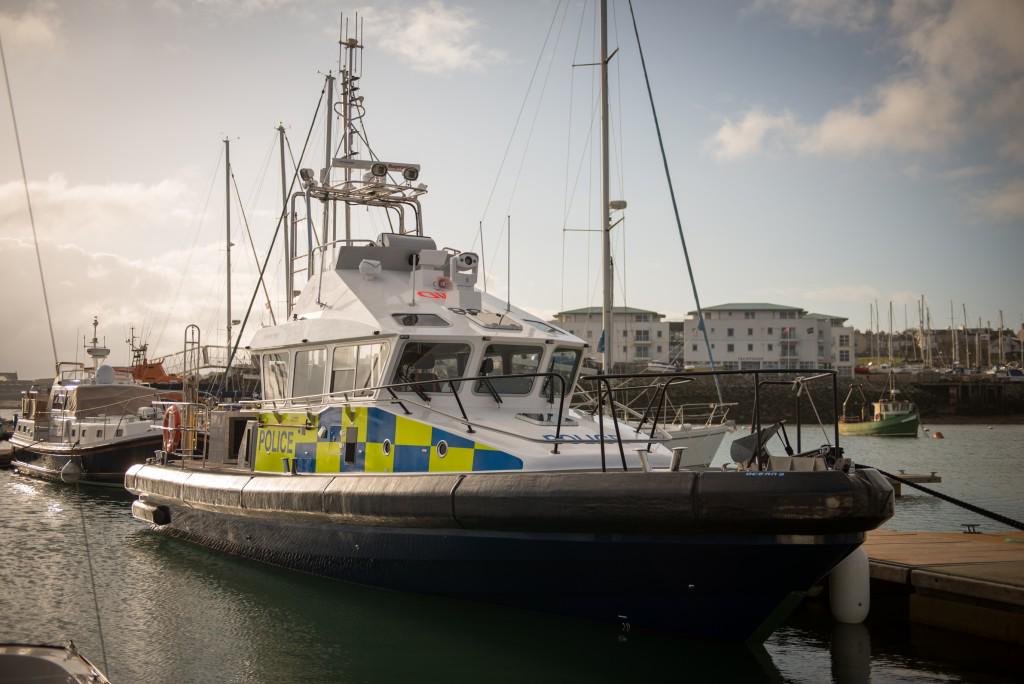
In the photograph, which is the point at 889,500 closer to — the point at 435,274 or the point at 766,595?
the point at 766,595

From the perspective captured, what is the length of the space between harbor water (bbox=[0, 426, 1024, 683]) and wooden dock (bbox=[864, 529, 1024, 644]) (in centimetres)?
17

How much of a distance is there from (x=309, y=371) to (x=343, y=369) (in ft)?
2.52

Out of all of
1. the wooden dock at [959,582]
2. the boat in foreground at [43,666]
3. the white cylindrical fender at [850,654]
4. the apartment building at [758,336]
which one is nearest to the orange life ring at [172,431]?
the boat in foreground at [43,666]

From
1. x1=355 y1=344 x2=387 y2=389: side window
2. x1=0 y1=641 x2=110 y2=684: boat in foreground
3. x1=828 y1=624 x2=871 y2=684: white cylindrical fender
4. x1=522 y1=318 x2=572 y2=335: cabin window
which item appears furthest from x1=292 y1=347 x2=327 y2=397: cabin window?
x1=828 y1=624 x2=871 y2=684: white cylindrical fender

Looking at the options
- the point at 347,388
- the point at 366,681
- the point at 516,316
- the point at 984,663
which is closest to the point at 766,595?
the point at 984,663

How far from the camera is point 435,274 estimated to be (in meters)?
9.99

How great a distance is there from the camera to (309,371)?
33.4 feet

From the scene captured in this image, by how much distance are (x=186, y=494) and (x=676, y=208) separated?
1109 cm

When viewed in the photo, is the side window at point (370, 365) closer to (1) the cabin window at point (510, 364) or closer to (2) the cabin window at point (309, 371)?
(2) the cabin window at point (309, 371)

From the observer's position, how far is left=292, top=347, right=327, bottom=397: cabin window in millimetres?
9977

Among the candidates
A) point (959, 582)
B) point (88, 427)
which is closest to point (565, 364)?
point (959, 582)

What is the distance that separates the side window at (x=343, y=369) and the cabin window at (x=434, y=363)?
31.0 inches

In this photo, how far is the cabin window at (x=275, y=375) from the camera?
34.7ft

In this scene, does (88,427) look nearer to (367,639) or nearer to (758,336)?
(367,639)
